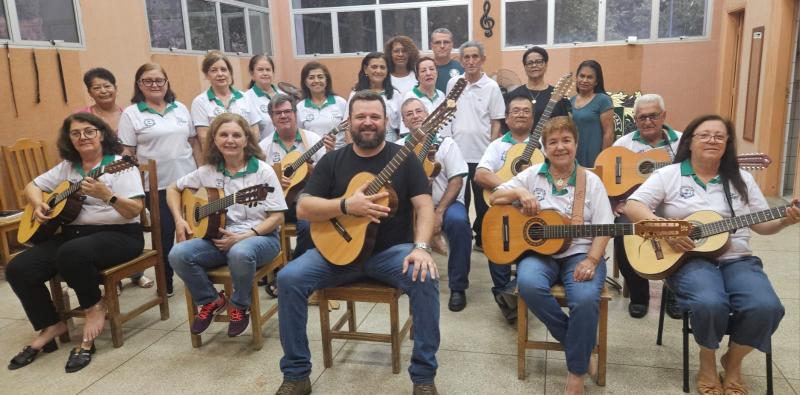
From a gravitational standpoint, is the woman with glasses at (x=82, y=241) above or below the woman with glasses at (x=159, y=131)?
below

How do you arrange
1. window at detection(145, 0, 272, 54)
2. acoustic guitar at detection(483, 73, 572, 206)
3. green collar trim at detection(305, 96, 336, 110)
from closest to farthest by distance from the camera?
acoustic guitar at detection(483, 73, 572, 206)
green collar trim at detection(305, 96, 336, 110)
window at detection(145, 0, 272, 54)

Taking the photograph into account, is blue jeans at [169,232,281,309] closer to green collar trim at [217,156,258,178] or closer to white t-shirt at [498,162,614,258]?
green collar trim at [217,156,258,178]

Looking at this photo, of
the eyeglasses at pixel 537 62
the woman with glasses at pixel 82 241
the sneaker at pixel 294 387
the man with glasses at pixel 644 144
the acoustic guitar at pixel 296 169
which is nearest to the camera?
the sneaker at pixel 294 387

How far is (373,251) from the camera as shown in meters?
2.44

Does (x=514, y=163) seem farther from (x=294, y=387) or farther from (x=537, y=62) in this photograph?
(x=294, y=387)

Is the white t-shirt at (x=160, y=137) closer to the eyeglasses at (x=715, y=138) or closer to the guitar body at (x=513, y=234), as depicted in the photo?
the guitar body at (x=513, y=234)

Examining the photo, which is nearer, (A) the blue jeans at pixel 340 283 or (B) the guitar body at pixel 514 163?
(A) the blue jeans at pixel 340 283

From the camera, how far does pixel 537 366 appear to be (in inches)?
98.9

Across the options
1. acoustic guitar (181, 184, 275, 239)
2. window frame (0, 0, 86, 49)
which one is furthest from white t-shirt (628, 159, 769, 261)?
window frame (0, 0, 86, 49)

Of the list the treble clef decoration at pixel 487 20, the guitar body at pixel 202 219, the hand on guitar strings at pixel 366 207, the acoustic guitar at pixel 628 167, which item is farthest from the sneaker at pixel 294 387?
the treble clef decoration at pixel 487 20

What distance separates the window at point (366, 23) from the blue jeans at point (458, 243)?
5.90 m

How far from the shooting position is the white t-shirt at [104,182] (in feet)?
9.38

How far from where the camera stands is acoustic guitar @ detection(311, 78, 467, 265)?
231 cm

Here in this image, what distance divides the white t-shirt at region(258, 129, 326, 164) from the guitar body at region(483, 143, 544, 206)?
117 centimetres
